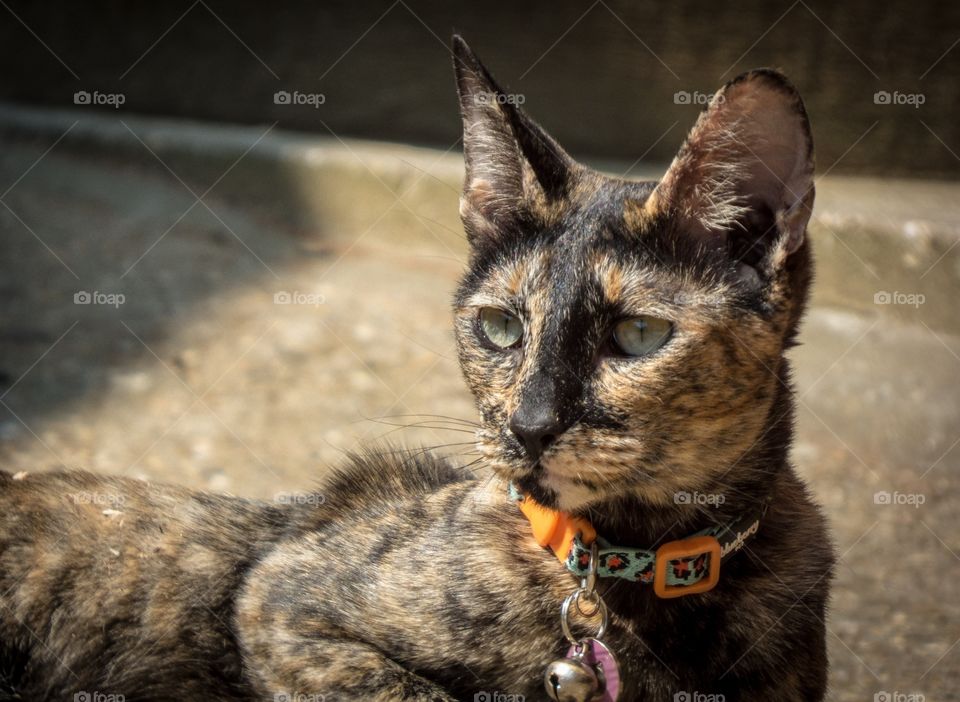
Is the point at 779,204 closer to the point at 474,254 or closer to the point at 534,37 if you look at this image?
the point at 474,254

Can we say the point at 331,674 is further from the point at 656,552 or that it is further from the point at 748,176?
the point at 748,176

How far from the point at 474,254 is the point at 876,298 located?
3.31m

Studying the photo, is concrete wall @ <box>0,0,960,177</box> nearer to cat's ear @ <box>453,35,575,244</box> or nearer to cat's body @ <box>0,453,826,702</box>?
cat's ear @ <box>453,35,575,244</box>

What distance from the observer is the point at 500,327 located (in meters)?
2.53

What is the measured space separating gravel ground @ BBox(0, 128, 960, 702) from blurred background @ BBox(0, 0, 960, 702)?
0.05 feet

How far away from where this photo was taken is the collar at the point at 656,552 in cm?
237

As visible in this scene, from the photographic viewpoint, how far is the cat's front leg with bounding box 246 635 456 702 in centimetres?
241

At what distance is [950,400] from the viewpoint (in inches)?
194

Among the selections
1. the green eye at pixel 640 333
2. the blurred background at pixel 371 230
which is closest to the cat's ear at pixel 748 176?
the green eye at pixel 640 333

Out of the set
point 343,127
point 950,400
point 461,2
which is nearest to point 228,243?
point 343,127

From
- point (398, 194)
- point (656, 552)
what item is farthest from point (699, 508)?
point (398, 194)

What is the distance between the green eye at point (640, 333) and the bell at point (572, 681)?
2.26 ft

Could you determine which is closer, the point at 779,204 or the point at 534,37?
the point at 779,204

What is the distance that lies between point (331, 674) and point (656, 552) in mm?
801
